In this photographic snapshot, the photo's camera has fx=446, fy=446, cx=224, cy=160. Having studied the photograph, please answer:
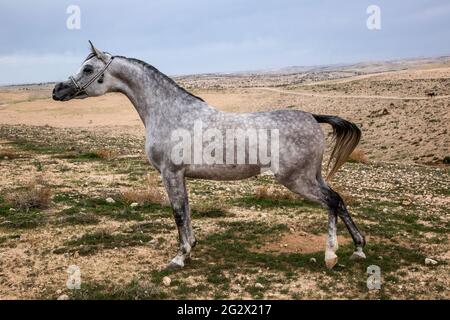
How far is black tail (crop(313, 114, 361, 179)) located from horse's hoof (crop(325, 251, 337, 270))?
1.36m

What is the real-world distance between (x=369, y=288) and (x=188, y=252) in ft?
9.44

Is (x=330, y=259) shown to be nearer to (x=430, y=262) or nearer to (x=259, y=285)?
(x=259, y=285)

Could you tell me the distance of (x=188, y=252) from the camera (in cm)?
740

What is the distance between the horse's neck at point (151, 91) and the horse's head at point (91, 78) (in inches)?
6.5

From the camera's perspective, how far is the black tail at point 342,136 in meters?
7.64

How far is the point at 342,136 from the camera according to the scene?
25.5 ft

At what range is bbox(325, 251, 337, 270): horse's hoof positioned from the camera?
714 cm

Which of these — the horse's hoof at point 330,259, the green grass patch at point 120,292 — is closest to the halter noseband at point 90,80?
the green grass patch at point 120,292

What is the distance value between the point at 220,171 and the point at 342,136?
2.28 meters

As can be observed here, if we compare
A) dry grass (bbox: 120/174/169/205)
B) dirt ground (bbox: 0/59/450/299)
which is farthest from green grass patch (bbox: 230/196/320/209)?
dry grass (bbox: 120/174/169/205)

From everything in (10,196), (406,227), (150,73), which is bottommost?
(406,227)
